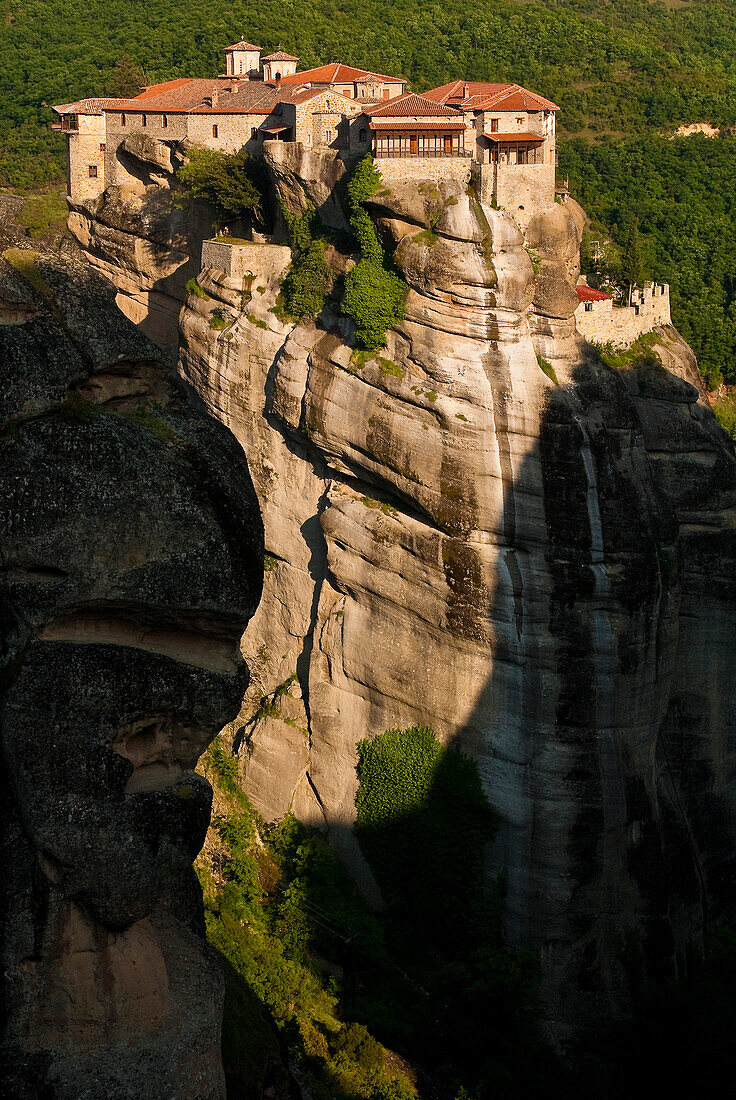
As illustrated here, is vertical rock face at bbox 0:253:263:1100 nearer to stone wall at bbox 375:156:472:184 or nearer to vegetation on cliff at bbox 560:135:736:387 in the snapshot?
stone wall at bbox 375:156:472:184

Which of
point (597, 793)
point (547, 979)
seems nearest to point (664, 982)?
point (547, 979)

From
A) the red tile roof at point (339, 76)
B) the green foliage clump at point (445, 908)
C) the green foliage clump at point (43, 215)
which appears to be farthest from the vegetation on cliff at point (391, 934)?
the red tile roof at point (339, 76)

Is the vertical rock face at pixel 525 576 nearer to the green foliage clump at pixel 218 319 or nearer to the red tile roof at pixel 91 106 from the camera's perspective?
the green foliage clump at pixel 218 319

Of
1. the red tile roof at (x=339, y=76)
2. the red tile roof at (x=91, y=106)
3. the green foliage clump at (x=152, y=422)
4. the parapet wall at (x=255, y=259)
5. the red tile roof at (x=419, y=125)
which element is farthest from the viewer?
the red tile roof at (x=91, y=106)

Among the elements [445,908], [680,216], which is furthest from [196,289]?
[680,216]

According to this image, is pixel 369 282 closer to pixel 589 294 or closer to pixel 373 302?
pixel 373 302

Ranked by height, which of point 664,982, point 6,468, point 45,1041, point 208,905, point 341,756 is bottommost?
point 664,982

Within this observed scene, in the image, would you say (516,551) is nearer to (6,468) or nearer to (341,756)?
(341,756)
